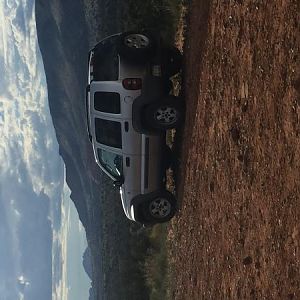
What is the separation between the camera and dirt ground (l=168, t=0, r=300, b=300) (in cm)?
601

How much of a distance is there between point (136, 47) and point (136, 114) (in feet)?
3.98

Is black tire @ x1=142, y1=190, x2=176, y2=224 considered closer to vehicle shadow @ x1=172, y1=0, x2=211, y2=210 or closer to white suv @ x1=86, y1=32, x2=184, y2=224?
white suv @ x1=86, y1=32, x2=184, y2=224

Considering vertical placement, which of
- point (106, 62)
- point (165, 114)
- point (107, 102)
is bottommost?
point (165, 114)

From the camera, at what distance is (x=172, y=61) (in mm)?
11570

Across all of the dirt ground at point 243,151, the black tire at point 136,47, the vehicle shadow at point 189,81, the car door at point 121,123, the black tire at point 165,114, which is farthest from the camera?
the car door at point 121,123

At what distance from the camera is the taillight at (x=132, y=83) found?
1077cm

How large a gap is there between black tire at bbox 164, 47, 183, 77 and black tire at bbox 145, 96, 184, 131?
779mm

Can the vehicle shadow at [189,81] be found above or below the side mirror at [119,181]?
Answer: above

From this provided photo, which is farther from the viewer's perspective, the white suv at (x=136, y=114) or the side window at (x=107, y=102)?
the side window at (x=107, y=102)

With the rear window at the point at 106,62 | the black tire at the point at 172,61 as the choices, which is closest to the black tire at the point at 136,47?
the rear window at the point at 106,62

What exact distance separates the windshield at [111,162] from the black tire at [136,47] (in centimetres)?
186

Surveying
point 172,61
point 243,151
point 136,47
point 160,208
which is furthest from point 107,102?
point 243,151

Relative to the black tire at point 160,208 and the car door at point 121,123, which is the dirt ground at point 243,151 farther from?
the car door at point 121,123

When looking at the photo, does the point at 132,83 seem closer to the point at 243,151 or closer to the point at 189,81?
the point at 189,81
